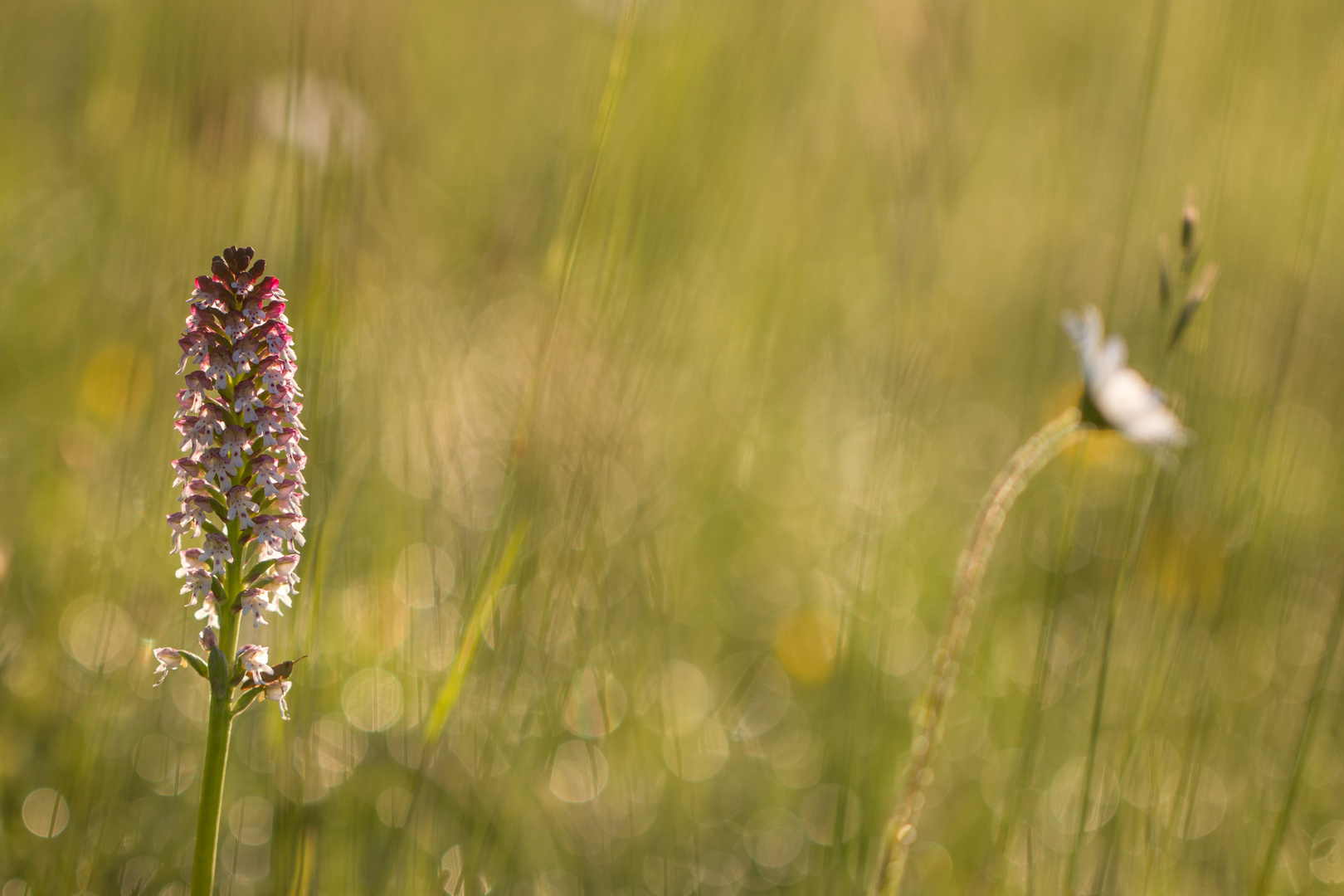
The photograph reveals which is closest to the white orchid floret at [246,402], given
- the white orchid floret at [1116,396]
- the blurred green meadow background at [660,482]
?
the blurred green meadow background at [660,482]

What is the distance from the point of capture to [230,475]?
1060 millimetres

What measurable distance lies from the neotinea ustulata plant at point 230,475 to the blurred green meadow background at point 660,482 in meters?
0.44

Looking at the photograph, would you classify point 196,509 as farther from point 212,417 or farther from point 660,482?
point 660,482

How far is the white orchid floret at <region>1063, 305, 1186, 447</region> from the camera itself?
1.82m

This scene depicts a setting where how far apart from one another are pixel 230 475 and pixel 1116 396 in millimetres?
1503

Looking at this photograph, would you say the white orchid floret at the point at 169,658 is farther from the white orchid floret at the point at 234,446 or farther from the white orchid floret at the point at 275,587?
the white orchid floret at the point at 234,446

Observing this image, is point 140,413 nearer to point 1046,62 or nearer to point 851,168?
point 851,168

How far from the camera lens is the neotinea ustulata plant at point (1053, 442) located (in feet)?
4.82

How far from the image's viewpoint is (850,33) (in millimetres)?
5617

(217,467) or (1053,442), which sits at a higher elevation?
(1053,442)

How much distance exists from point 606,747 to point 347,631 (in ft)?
2.35

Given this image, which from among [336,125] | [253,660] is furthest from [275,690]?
[336,125]

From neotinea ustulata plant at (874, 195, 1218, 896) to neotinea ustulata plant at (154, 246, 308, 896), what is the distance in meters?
0.86

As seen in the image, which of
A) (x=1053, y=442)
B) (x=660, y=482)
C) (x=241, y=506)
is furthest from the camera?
(x=660, y=482)
